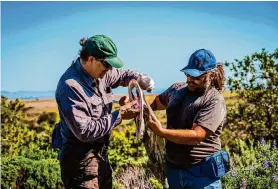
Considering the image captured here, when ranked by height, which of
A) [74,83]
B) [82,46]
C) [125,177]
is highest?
[82,46]

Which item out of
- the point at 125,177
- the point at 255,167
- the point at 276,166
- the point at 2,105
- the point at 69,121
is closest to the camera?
the point at 69,121

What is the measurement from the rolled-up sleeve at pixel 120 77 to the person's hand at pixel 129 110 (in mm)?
519

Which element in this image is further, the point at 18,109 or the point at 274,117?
the point at 18,109

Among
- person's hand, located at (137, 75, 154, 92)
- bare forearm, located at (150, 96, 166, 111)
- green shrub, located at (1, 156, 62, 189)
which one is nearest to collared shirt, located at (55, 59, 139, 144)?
person's hand, located at (137, 75, 154, 92)

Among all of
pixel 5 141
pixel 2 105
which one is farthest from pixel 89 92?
pixel 2 105

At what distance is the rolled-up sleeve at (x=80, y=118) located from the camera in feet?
10.0

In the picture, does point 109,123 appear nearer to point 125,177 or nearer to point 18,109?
point 125,177

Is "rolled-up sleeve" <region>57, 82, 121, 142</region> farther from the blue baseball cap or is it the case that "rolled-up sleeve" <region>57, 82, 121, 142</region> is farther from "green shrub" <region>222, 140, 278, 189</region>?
"green shrub" <region>222, 140, 278, 189</region>

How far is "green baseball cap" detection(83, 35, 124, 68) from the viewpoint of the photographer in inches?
123

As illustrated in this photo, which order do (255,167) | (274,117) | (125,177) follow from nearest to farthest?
1. (255,167)
2. (125,177)
3. (274,117)

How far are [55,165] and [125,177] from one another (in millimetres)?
1206

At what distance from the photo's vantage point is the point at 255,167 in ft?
19.1

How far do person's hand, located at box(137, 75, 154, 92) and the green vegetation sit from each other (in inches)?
87.5

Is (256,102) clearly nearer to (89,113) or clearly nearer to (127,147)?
(127,147)
